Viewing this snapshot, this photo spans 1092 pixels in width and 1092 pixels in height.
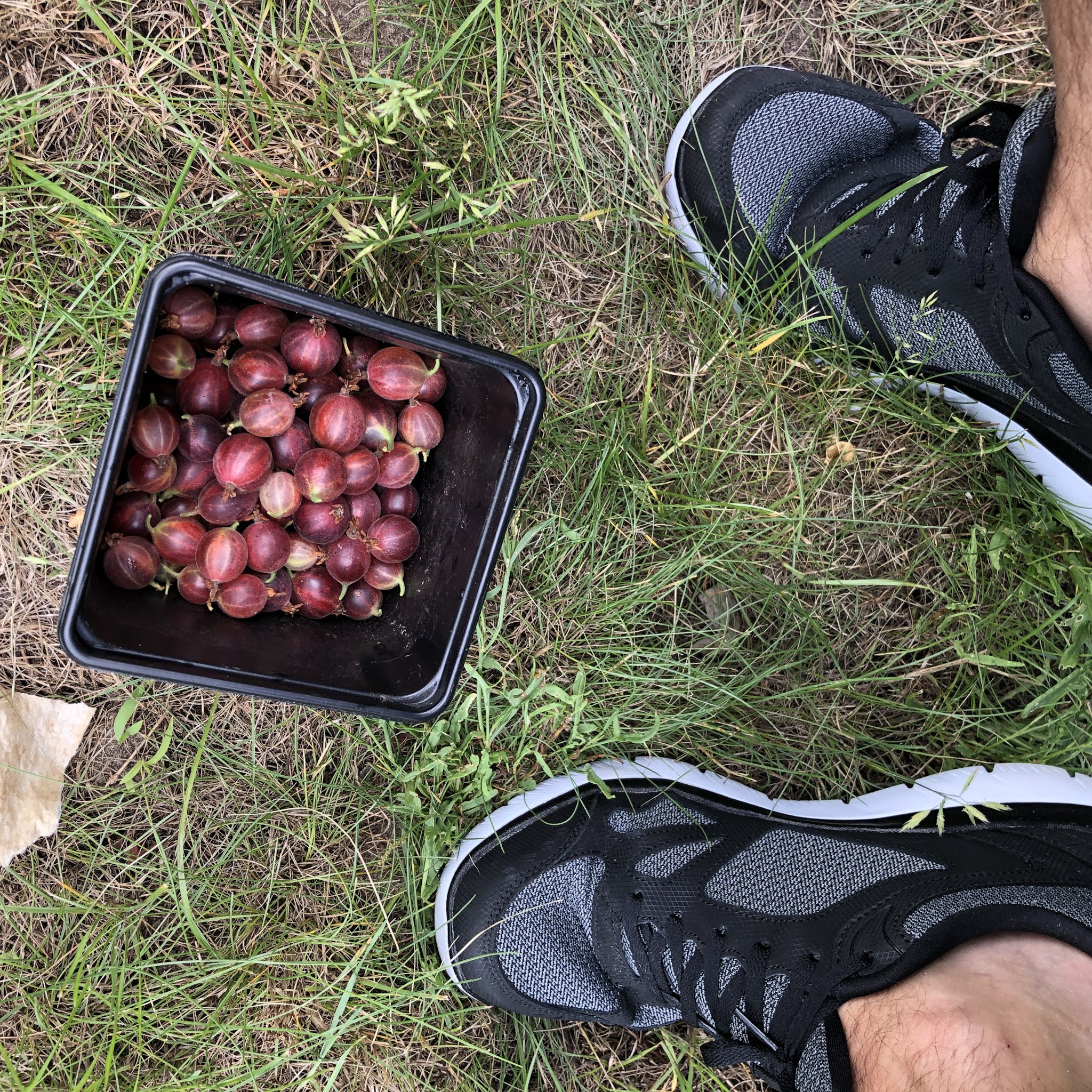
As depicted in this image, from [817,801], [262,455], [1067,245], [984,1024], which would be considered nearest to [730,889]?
[817,801]

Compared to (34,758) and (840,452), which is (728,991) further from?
(34,758)

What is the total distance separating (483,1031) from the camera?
2340 mm

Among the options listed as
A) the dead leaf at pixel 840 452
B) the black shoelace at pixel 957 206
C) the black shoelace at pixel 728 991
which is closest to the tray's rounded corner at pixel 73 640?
the black shoelace at pixel 728 991

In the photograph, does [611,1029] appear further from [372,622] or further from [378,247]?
[378,247]

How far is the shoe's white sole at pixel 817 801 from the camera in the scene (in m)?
2.28

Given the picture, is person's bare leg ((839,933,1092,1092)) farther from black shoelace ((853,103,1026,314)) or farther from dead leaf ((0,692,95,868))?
dead leaf ((0,692,95,868))

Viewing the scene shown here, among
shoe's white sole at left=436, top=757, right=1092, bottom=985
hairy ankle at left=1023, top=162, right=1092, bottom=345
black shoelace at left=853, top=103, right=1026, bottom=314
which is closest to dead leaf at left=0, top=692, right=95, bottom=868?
shoe's white sole at left=436, top=757, right=1092, bottom=985

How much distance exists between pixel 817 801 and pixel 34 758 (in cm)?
211

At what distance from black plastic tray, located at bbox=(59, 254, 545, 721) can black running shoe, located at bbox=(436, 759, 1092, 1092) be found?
682 mm

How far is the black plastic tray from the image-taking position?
151cm

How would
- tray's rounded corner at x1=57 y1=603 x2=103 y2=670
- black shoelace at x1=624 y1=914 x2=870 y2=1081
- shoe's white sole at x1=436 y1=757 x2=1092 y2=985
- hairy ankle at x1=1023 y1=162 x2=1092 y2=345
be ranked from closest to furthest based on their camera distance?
1. tray's rounded corner at x1=57 y1=603 x2=103 y2=670
2. hairy ankle at x1=1023 y1=162 x2=1092 y2=345
3. black shoelace at x1=624 y1=914 x2=870 y2=1081
4. shoe's white sole at x1=436 y1=757 x2=1092 y2=985

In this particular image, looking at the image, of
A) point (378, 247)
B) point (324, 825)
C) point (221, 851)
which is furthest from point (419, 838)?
point (378, 247)

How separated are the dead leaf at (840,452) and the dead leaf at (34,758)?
210 centimetres

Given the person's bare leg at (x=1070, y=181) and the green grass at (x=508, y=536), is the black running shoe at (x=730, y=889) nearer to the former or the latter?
the green grass at (x=508, y=536)
